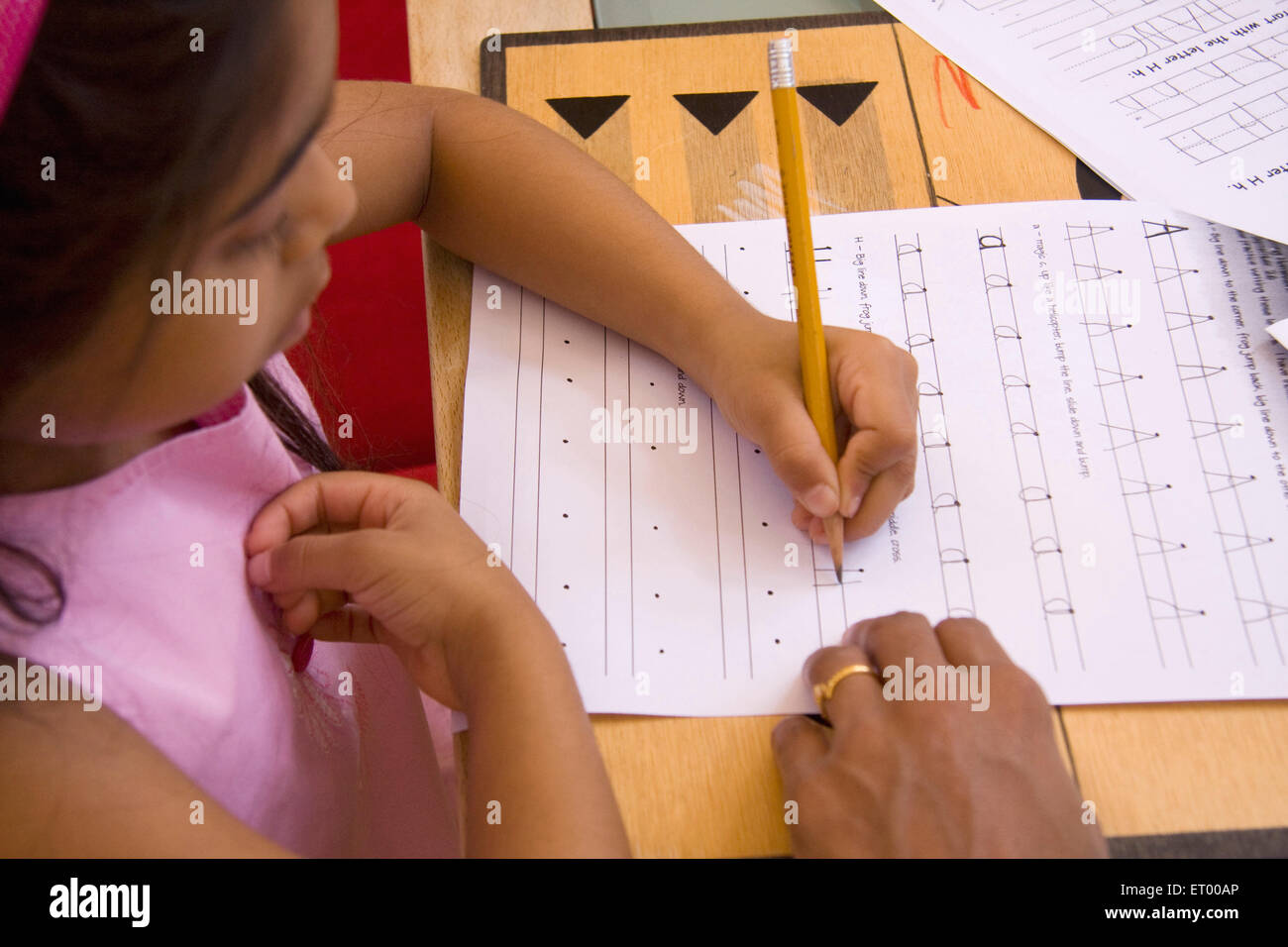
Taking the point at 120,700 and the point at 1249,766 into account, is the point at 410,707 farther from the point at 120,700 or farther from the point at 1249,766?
the point at 1249,766

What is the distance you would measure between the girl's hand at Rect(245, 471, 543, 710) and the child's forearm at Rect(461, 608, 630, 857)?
1 centimetres

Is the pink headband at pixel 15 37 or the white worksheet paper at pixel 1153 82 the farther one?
the white worksheet paper at pixel 1153 82

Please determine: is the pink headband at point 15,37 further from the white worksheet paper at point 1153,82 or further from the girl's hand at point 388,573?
the white worksheet paper at point 1153,82

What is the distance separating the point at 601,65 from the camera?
2.31 ft

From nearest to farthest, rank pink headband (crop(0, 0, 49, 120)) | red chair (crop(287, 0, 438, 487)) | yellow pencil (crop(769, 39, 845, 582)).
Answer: pink headband (crop(0, 0, 49, 120)) < yellow pencil (crop(769, 39, 845, 582)) < red chair (crop(287, 0, 438, 487))

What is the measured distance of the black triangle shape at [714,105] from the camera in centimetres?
68

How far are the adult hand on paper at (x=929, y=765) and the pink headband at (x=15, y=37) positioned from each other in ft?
1.33

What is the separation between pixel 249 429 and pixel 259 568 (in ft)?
0.29

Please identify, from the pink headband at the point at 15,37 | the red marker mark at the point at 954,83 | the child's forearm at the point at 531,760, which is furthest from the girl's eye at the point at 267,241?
the red marker mark at the point at 954,83

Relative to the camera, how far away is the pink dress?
477 millimetres

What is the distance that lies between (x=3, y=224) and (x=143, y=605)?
0.20 m

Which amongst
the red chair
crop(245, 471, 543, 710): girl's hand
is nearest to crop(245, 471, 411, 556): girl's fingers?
crop(245, 471, 543, 710): girl's hand

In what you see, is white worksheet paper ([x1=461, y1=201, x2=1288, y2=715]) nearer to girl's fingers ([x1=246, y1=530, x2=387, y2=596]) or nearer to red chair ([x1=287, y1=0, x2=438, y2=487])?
girl's fingers ([x1=246, y1=530, x2=387, y2=596])
